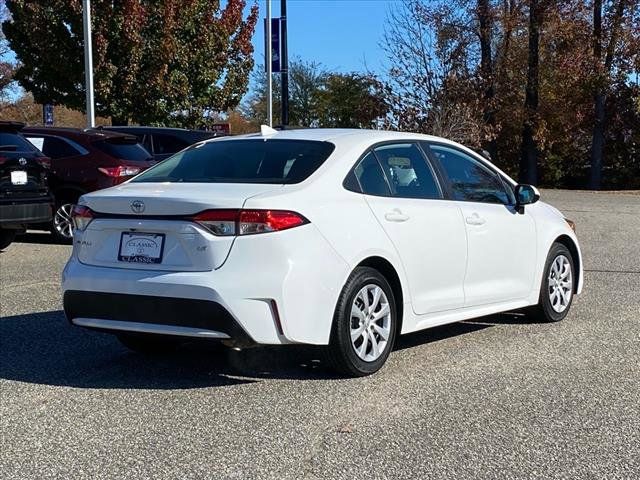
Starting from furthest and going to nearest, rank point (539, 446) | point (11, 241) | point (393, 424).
→ 1. point (11, 241)
2. point (393, 424)
3. point (539, 446)

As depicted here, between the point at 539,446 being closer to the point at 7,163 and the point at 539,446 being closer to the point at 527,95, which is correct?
the point at 7,163

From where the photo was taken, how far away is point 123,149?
12.8m

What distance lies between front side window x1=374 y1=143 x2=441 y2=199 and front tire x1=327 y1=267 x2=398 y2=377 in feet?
2.44

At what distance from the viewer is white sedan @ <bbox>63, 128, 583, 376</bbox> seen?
491cm

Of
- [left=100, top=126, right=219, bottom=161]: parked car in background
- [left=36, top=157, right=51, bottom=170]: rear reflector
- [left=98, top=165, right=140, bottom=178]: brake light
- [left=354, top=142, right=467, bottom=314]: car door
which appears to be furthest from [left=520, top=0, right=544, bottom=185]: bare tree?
[left=354, top=142, right=467, bottom=314]: car door

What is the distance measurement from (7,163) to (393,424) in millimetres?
7965

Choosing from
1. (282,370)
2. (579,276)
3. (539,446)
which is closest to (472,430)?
(539,446)

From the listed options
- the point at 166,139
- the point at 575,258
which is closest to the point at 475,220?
the point at 575,258

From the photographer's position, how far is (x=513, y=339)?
670 centimetres

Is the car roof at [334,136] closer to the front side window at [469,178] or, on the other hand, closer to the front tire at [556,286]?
the front side window at [469,178]

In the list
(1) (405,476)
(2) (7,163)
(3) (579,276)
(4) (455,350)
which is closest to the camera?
(1) (405,476)

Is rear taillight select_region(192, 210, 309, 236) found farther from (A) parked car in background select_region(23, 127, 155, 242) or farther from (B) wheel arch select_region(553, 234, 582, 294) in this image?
(A) parked car in background select_region(23, 127, 155, 242)

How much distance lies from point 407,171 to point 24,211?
6.74 m

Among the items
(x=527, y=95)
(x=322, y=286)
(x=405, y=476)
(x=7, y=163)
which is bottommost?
(x=405, y=476)
